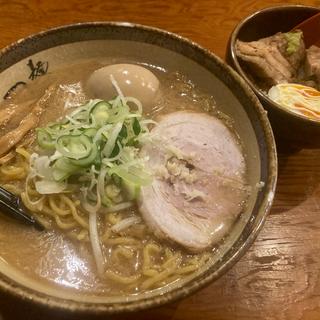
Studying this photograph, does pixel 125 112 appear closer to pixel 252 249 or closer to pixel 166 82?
pixel 166 82

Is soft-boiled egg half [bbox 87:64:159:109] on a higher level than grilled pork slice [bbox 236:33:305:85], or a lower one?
higher

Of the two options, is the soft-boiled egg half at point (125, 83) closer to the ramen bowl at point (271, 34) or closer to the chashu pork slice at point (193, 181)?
the chashu pork slice at point (193, 181)

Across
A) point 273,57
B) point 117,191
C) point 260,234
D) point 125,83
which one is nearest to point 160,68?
point 125,83

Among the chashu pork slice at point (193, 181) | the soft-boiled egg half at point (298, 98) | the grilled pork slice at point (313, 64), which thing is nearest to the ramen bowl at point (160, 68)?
the chashu pork slice at point (193, 181)

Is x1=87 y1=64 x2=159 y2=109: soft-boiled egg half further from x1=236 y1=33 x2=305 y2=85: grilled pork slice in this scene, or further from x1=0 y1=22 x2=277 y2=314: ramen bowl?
x1=236 y1=33 x2=305 y2=85: grilled pork slice

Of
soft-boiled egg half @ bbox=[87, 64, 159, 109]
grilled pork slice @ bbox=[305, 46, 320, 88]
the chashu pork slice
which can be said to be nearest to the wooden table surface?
the chashu pork slice

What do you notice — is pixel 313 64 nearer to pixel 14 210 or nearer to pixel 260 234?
pixel 260 234
